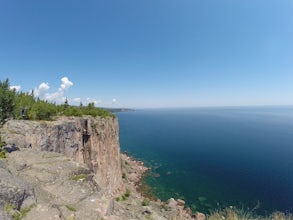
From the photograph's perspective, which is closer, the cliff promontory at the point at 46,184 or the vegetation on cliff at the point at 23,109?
the cliff promontory at the point at 46,184

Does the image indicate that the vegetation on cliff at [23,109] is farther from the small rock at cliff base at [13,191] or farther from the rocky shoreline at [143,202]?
the rocky shoreline at [143,202]

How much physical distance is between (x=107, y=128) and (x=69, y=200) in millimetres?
24525

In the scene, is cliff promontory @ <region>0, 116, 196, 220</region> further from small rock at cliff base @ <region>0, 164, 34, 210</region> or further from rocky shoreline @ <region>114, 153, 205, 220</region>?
rocky shoreline @ <region>114, 153, 205, 220</region>

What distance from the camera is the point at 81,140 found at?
23203 millimetres

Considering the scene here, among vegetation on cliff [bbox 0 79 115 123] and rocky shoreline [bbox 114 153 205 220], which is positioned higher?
vegetation on cliff [bbox 0 79 115 123]

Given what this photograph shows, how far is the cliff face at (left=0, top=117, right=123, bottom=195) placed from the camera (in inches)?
493

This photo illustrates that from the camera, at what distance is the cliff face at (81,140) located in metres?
12.5

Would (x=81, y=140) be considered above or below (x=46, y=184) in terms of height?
below

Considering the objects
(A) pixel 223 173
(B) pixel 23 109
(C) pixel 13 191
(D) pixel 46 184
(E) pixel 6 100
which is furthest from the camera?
(A) pixel 223 173

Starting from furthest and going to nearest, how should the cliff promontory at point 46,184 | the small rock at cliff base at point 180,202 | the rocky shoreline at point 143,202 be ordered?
the small rock at cliff base at point 180,202 < the rocky shoreline at point 143,202 < the cliff promontory at point 46,184

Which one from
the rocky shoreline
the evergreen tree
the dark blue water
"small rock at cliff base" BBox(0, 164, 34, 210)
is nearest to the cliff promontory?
"small rock at cliff base" BBox(0, 164, 34, 210)

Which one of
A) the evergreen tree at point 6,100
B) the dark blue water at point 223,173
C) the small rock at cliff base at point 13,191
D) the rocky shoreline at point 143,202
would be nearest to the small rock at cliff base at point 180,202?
the rocky shoreline at point 143,202

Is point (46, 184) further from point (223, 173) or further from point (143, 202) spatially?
point (223, 173)

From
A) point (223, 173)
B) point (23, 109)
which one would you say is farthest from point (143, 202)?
point (223, 173)
